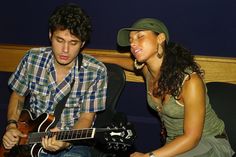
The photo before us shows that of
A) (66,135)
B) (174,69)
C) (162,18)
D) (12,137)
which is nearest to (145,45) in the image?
(174,69)

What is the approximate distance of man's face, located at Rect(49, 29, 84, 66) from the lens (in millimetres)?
2246

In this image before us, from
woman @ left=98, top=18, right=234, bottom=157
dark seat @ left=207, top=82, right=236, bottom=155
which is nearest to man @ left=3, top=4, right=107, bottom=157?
woman @ left=98, top=18, right=234, bottom=157

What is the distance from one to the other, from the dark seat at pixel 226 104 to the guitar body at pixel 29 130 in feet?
3.52

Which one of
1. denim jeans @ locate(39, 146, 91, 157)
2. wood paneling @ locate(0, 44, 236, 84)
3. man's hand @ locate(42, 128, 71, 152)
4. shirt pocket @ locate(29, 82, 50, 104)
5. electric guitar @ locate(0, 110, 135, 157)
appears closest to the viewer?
electric guitar @ locate(0, 110, 135, 157)

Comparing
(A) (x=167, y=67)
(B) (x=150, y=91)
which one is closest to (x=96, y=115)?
(B) (x=150, y=91)

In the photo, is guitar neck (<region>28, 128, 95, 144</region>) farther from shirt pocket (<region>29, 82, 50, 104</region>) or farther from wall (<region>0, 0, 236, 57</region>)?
wall (<region>0, 0, 236, 57</region>)

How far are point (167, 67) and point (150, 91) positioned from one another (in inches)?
10.4

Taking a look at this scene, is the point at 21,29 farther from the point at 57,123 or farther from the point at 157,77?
the point at 157,77

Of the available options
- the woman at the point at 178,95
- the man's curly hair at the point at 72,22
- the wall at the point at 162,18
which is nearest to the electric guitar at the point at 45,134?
the woman at the point at 178,95

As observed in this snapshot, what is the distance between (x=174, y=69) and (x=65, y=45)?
27.2 inches

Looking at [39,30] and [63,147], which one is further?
[39,30]

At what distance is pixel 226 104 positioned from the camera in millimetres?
2318

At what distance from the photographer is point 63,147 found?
2.28 m

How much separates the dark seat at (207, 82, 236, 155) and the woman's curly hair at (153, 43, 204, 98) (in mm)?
282
